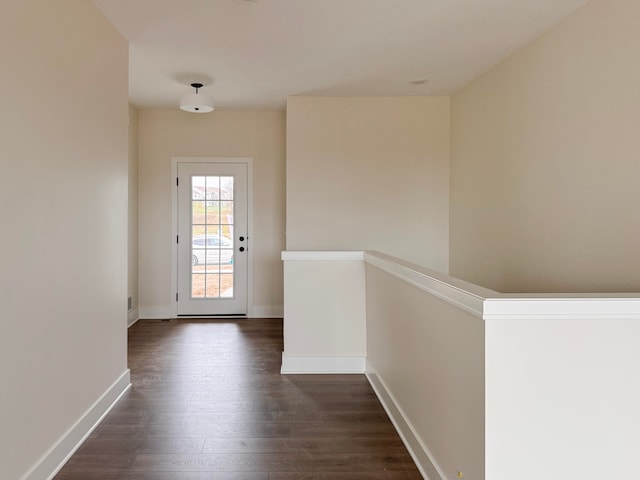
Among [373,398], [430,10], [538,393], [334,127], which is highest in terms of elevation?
[430,10]

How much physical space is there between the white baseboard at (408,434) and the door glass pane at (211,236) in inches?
106

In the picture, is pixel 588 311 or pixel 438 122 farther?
pixel 438 122

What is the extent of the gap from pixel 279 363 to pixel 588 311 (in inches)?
103

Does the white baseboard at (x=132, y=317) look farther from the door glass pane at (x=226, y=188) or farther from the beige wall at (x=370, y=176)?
the beige wall at (x=370, y=176)

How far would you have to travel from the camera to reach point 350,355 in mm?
3289

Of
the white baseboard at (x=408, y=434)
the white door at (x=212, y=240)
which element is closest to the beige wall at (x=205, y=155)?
the white door at (x=212, y=240)

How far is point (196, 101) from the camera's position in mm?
3863

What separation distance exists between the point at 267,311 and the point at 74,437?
2.99 m

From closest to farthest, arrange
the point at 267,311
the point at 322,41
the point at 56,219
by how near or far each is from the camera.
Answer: the point at 56,219
the point at 322,41
the point at 267,311

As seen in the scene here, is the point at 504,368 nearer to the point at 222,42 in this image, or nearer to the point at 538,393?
the point at 538,393

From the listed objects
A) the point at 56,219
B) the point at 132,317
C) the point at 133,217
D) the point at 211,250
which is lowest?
the point at 132,317

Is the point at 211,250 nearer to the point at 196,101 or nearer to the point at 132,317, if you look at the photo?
the point at 132,317

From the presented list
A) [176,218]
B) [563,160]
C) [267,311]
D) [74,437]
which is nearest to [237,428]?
[74,437]

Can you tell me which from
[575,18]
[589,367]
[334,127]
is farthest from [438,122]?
[589,367]
